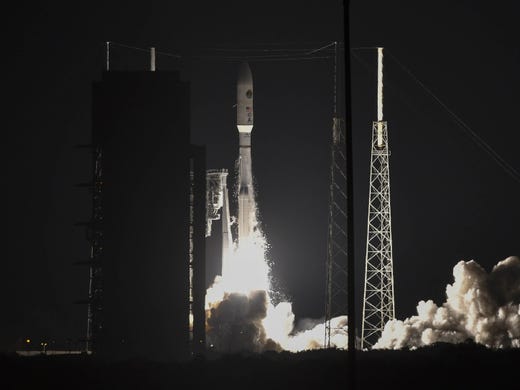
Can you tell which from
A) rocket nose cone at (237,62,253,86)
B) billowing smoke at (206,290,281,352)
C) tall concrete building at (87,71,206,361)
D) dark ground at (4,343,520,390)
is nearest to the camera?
dark ground at (4,343,520,390)

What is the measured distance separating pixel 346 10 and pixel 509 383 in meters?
20.0

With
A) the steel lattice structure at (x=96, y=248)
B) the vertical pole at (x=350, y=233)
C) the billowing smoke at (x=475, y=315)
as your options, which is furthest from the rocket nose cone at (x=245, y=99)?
the vertical pole at (x=350, y=233)

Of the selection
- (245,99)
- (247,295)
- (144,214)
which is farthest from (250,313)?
(144,214)

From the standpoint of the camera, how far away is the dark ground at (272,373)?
65750mm

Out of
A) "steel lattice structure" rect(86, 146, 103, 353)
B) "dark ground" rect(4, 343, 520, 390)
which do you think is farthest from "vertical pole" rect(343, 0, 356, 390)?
"steel lattice structure" rect(86, 146, 103, 353)

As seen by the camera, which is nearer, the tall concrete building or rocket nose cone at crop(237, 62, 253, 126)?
the tall concrete building

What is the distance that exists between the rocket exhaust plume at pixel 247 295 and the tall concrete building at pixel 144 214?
11008mm

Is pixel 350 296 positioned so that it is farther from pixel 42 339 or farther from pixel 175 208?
pixel 42 339

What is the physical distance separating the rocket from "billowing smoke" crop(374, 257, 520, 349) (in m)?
12.4

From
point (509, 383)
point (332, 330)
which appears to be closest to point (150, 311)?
point (332, 330)

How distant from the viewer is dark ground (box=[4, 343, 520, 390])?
65.8m

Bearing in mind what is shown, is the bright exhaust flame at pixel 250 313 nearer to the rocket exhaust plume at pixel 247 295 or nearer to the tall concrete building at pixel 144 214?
the rocket exhaust plume at pixel 247 295

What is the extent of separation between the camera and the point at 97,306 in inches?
3767

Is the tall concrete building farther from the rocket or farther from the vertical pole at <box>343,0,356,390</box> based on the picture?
the vertical pole at <box>343,0,356,390</box>
